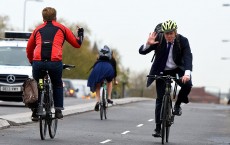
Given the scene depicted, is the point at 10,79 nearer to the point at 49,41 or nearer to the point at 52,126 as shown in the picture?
the point at 52,126

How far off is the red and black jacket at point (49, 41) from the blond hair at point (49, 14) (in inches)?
3.3

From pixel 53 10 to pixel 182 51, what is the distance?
2.18 metres

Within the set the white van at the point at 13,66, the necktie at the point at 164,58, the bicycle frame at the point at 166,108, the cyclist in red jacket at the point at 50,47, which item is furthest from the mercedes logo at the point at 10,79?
the bicycle frame at the point at 166,108

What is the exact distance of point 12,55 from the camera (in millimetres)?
27703

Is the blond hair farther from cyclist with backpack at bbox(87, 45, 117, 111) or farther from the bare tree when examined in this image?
the bare tree

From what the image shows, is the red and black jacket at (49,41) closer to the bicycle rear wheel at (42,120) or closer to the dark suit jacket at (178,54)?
the bicycle rear wheel at (42,120)

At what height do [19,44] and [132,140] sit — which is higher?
[19,44]

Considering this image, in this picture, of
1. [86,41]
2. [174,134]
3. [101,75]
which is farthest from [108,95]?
→ [86,41]

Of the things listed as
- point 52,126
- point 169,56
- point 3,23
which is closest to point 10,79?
point 52,126

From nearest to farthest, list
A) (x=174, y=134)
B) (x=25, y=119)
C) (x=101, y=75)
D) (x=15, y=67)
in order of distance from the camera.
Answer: (x=174, y=134) → (x=25, y=119) → (x=101, y=75) → (x=15, y=67)

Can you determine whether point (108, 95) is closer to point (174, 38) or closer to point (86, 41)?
point (174, 38)

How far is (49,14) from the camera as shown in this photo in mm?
14273

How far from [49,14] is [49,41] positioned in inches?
17.3

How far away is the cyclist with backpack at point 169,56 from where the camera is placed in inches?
552
